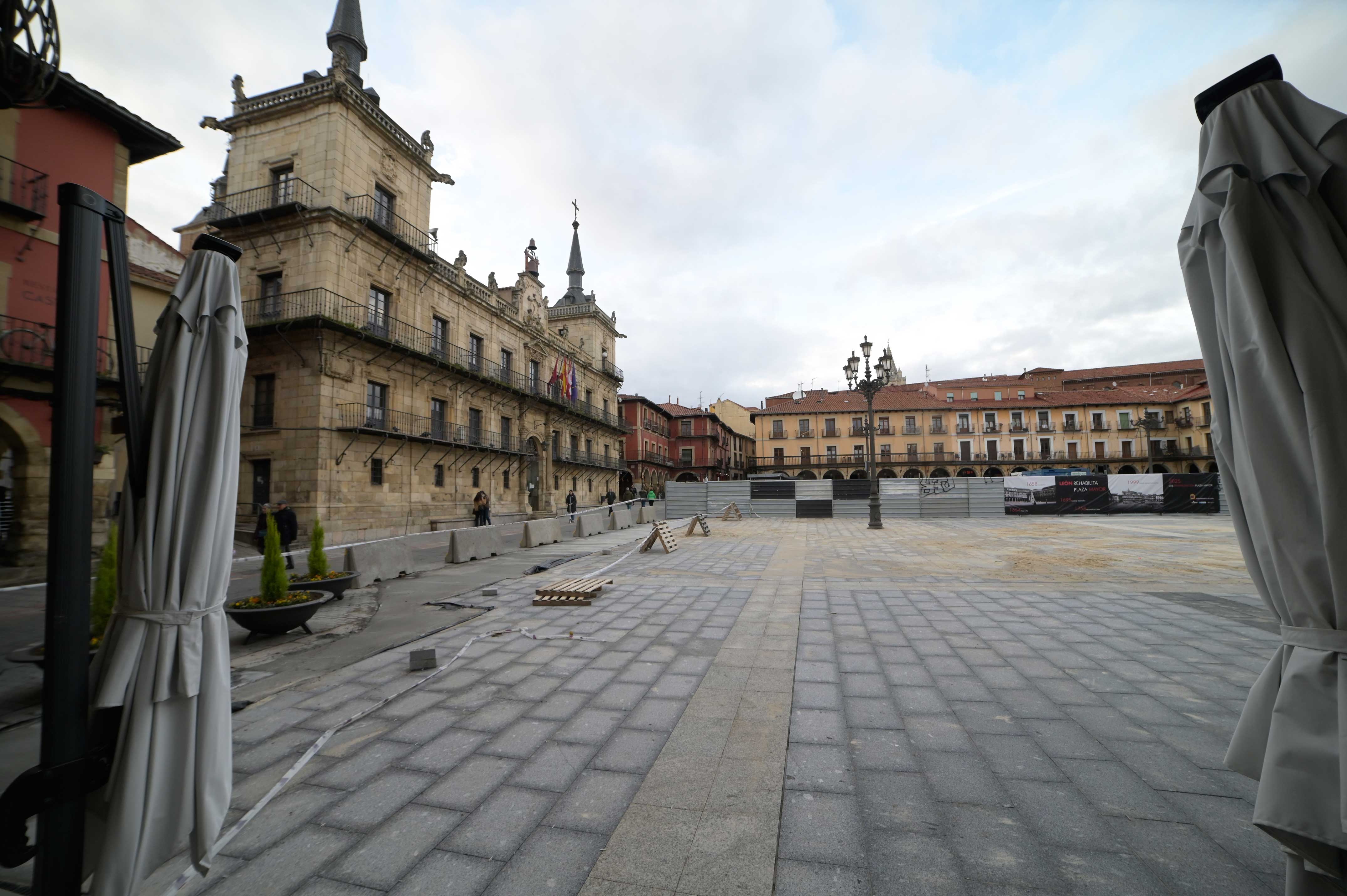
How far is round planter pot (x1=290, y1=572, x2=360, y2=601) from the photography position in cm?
615

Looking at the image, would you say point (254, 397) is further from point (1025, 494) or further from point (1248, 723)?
Result: point (1025, 494)

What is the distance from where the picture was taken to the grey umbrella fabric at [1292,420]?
3.95 feet

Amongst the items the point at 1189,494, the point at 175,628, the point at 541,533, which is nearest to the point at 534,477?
the point at 541,533

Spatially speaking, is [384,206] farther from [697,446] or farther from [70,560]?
[697,446]

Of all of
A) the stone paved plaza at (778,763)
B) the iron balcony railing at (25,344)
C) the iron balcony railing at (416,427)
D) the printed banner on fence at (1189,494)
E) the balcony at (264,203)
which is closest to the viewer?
the stone paved plaza at (778,763)

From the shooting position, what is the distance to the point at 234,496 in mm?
1898

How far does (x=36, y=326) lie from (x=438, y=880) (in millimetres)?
13751

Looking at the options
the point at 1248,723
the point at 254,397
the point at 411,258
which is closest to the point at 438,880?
the point at 1248,723

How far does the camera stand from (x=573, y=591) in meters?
6.15

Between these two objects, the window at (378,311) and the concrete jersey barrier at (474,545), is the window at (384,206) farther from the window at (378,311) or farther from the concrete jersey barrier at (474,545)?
the concrete jersey barrier at (474,545)

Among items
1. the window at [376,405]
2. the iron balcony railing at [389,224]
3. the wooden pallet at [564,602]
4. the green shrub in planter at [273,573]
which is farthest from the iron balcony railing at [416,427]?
the wooden pallet at [564,602]

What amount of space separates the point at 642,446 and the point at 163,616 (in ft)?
149

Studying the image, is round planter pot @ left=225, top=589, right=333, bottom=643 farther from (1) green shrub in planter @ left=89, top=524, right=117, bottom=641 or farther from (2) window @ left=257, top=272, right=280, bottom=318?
(2) window @ left=257, top=272, right=280, bottom=318

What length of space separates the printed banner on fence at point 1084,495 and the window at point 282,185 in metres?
31.8
